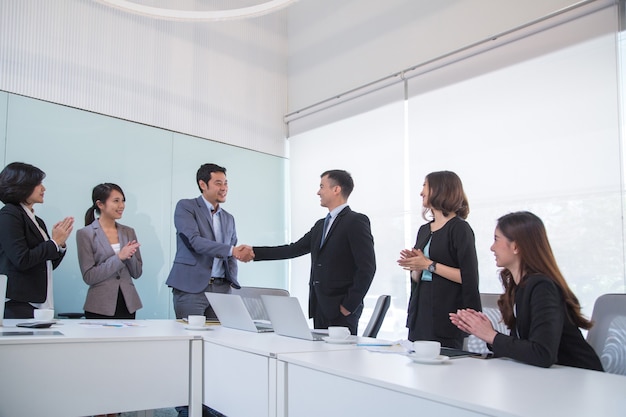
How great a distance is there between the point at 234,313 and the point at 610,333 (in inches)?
60.7

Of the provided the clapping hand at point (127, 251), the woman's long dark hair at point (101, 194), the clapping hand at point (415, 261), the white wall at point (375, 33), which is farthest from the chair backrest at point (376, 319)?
the white wall at point (375, 33)

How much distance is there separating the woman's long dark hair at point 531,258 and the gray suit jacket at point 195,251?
81.9 inches

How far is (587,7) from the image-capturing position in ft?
12.4

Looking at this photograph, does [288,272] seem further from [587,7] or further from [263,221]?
[587,7]

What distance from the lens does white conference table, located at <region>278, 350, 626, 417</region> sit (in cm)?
115

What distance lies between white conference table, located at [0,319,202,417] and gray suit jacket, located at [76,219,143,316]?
120 cm

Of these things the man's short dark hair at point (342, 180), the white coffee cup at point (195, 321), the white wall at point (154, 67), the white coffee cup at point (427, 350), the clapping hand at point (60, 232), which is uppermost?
the white wall at point (154, 67)

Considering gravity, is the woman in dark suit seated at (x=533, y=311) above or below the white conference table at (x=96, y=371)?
above

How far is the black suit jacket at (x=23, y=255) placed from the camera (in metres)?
3.08

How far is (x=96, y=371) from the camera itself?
7.04ft

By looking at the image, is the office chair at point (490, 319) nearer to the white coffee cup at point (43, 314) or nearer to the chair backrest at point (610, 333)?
the chair backrest at point (610, 333)

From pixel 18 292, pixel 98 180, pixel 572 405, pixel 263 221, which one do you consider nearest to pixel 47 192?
pixel 98 180

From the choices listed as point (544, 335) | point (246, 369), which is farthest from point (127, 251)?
point (544, 335)

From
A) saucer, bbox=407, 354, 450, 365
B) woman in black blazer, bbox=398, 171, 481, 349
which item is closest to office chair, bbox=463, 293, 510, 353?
woman in black blazer, bbox=398, 171, 481, 349
